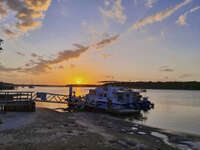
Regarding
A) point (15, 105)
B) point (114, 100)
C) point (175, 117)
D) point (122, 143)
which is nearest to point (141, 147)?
point (122, 143)

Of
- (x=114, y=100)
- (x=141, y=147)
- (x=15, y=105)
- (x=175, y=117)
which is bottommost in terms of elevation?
(x=175, y=117)

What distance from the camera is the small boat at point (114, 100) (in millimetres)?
26433

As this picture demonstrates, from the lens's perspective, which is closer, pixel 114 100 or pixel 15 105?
pixel 15 105

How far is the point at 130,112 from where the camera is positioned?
25.7 meters

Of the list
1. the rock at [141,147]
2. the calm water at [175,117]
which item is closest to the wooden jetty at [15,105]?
the calm water at [175,117]

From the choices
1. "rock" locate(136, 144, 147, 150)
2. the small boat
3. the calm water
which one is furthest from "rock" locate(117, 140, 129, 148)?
the small boat

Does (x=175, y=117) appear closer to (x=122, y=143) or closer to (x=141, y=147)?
(x=141, y=147)

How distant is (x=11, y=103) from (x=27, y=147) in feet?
44.5

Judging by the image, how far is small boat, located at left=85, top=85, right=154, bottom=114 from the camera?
2643 centimetres

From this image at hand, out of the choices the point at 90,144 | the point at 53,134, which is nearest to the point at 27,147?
the point at 53,134

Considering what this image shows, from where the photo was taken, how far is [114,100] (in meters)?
27.4

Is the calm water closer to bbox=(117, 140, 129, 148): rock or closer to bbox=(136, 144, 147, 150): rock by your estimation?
bbox=(136, 144, 147, 150): rock

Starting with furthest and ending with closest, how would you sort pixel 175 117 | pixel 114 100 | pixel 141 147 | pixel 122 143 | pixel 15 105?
pixel 114 100 < pixel 175 117 < pixel 15 105 < pixel 122 143 < pixel 141 147

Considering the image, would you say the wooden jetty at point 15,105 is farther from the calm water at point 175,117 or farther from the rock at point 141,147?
the rock at point 141,147
